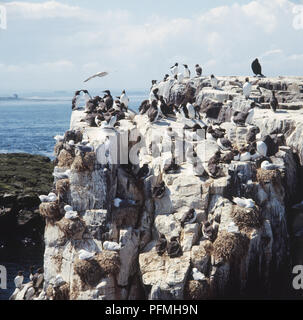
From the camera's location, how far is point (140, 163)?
24672 millimetres

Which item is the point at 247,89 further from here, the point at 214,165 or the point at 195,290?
the point at 195,290

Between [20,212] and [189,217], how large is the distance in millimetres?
16612

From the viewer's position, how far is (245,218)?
69.9 feet

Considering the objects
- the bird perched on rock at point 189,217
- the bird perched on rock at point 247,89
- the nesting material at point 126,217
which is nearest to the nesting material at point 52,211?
the nesting material at point 126,217

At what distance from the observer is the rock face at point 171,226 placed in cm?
2073

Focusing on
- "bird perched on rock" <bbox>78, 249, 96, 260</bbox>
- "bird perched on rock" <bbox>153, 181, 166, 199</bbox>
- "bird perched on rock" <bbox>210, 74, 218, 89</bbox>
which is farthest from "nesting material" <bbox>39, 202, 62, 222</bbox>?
"bird perched on rock" <bbox>210, 74, 218, 89</bbox>

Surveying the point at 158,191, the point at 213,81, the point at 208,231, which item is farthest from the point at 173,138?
the point at 213,81

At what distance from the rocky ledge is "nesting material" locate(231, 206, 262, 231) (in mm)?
15944

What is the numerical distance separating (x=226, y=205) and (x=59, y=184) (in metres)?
7.15

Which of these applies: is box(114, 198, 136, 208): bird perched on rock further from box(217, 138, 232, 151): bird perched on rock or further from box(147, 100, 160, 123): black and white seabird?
box(147, 100, 160, 123): black and white seabird

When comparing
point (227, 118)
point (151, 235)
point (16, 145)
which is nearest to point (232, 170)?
point (151, 235)

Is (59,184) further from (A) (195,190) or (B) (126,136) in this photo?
(A) (195,190)

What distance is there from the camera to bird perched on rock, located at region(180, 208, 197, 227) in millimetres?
21672
